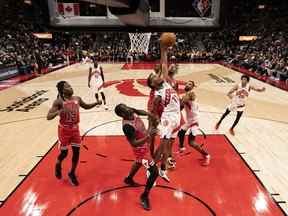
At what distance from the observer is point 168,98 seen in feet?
14.4

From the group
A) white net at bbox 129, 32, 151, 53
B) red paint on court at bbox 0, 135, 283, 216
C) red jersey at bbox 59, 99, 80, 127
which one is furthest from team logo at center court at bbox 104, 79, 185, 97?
red jersey at bbox 59, 99, 80, 127

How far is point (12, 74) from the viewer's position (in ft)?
59.6

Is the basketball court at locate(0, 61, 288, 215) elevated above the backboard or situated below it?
below

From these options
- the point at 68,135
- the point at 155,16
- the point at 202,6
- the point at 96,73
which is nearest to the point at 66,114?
the point at 68,135

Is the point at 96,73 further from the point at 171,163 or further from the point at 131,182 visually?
the point at 131,182

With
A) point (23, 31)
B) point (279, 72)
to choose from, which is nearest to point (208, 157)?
point (279, 72)

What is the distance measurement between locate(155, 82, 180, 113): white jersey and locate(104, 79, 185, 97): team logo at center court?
7733 millimetres

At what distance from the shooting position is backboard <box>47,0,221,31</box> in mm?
5094

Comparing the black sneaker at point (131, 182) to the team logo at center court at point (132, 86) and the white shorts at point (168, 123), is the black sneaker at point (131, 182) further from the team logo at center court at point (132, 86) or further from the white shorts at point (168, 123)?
the team logo at center court at point (132, 86)

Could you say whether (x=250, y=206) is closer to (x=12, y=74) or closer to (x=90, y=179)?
(x=90, y=179)

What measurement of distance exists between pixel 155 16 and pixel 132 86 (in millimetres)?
9024

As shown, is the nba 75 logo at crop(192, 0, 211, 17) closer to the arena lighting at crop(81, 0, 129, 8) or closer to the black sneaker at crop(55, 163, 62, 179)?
the arena lighting at crop(81, 0, 129, 8)

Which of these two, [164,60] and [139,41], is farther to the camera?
[139,41]

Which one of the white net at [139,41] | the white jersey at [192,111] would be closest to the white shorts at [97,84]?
the white jersey at [192,111]
